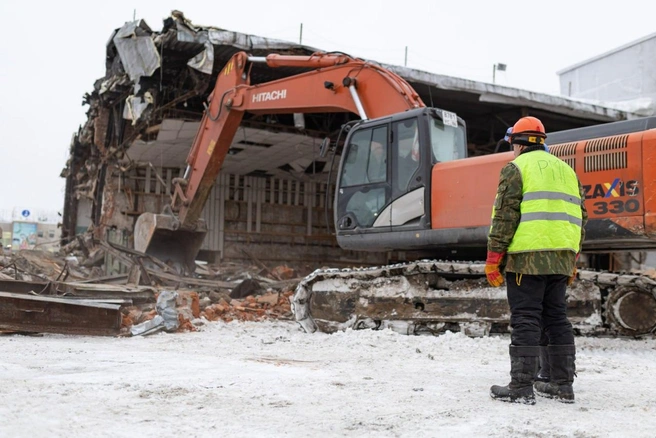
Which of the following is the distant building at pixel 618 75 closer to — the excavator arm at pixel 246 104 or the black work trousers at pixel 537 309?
the excavator arm at pixel 246 104

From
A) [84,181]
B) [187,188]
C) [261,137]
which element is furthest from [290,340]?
[84,181]

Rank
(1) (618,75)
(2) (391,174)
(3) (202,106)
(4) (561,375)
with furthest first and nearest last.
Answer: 1. (1) (618,75)
2. (3) (202,106)
3. (2) (391,174)
4. (4) (561,375)

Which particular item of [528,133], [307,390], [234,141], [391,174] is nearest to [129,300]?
[391,174]

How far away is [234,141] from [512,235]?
13410mm

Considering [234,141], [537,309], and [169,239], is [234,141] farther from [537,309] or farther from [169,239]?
[537,309]

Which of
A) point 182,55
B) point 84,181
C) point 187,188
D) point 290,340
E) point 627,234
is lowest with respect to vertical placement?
point 290,340

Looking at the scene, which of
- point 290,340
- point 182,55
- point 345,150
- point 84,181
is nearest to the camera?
point 290,340

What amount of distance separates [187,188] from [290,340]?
545 centimetres

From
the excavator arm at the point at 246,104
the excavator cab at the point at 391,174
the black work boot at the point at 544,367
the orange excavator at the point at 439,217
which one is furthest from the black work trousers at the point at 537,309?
the excavator arm at the point at 246,104

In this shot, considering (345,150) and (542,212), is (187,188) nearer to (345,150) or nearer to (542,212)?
(345,150)

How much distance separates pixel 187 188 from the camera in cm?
1138

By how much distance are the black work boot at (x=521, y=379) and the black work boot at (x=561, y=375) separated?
17cm

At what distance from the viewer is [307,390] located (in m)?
3.84

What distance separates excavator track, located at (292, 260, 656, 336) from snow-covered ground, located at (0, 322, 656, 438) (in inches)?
10.4
